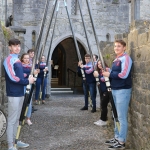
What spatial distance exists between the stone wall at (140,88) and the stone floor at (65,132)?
1.91 ft

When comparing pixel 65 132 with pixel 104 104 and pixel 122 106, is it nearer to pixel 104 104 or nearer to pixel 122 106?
pixel 104 104

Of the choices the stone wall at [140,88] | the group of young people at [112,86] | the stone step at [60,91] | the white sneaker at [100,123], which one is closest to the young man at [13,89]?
the group of young people at [112,86]

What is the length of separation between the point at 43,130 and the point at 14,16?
6.77 metres

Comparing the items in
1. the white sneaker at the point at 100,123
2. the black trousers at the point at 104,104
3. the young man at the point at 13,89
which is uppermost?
the young man at the point at 13,89

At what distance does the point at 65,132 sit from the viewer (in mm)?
5293

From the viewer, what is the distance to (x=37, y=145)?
4434mm

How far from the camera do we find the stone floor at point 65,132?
14.6 ft

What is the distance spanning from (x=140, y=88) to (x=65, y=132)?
6.44ft

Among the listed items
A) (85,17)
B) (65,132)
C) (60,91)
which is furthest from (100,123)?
(60,91)

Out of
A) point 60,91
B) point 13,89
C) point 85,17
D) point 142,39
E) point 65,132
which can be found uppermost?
point 85,17

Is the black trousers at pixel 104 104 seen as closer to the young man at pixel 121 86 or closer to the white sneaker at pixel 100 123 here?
the white sneaker at pixel 100 123

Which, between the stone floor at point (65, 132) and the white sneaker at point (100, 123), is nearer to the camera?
the stone floor at point (65, 132)

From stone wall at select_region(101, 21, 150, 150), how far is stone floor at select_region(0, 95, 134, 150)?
1.91 ft

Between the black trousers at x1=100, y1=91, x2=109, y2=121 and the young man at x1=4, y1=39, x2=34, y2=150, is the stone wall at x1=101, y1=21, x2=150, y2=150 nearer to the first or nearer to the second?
the black trousers at x1=100, y1=91, x2=109, y2=121
